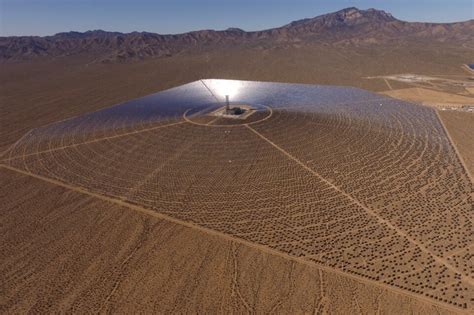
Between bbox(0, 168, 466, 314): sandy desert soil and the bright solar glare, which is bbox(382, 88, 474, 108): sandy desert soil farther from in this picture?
bbox(0, 168, 466, 314): sandy desert soil

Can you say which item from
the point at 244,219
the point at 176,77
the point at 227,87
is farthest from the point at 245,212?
the point at 176,77

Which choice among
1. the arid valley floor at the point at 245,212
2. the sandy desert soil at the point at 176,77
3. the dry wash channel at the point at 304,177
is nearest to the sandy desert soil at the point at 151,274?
the arid valley floor at the point at 245,212

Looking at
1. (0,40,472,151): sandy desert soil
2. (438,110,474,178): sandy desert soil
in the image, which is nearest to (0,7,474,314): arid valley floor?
(438,110,474,178): sandy desert soil

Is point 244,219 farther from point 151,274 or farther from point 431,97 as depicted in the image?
point 431,97

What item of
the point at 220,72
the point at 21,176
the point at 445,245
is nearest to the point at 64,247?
the point at 21,176

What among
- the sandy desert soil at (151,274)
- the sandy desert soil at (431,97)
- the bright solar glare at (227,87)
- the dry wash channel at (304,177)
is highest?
the bright solar glare at (227,87)

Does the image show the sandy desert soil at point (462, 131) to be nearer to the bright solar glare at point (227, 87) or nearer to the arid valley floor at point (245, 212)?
the arid valley floor at point (245, 212)
